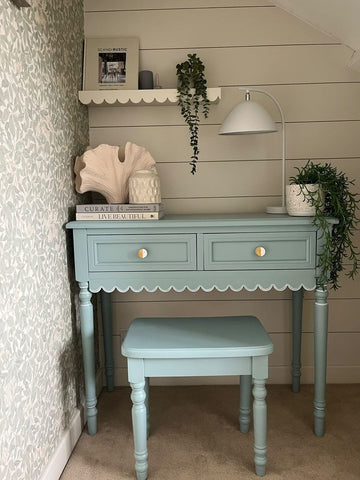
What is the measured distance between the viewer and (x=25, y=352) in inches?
52.7

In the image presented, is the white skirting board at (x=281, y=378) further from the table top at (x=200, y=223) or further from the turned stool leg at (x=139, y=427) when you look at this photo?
the table top at (x=200, y=223)

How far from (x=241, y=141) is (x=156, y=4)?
0.70m

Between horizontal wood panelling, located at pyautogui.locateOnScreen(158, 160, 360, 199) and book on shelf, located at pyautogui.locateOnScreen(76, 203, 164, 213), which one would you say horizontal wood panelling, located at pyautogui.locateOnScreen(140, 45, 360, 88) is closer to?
horizontal wood panelling, located at pyautogui.locateOnScreen(158, 160, 360, 199)

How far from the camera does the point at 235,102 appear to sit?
6.93ft

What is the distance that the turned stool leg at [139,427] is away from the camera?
1.52m

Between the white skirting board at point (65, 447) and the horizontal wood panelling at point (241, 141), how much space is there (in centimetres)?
113

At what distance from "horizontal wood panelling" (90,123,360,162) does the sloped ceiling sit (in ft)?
1.02

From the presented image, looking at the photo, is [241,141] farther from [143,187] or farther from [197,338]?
[197,338]

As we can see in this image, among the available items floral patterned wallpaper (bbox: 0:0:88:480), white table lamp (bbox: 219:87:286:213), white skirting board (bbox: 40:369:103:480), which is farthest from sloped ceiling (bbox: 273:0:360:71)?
white skirting board (bbox: 40:369:103:480)

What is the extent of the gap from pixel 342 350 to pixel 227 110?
1.24 m

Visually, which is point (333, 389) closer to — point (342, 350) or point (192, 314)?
point (342, 350)

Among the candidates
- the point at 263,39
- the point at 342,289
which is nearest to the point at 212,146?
the point at 263,39

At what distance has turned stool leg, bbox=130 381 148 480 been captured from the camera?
152cm

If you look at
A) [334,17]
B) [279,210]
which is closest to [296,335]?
[279,210]
